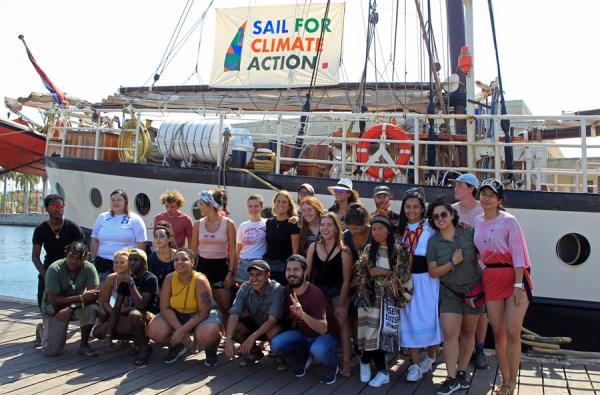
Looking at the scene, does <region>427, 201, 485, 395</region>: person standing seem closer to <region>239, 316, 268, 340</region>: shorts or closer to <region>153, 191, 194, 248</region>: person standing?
<region>239, 316, 268, 340</region>: shorts

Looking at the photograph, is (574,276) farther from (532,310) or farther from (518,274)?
(518,274)

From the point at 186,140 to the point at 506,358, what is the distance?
639cm

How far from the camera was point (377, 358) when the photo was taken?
194 inches

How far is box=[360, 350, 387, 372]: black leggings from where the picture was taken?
4.90 meters

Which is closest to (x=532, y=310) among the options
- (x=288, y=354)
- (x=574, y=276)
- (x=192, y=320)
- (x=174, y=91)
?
(x=574, y=276)

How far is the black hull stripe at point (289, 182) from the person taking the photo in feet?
23.9

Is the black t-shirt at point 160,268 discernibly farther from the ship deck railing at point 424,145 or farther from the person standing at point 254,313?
the ship deck railing at point 424,145

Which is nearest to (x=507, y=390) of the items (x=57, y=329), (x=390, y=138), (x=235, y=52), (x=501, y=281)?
(x=501, y=281)

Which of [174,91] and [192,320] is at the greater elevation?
[174,91]

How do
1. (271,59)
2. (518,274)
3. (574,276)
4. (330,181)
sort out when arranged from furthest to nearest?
(271,59) → (330,181) → (574,276) → (518,274)

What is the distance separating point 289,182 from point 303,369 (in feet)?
12.7

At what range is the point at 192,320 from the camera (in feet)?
17.3

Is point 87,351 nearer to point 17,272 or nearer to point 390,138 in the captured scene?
point 390,138

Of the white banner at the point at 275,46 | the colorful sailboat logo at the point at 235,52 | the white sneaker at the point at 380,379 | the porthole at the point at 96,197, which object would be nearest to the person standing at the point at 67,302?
the white sneaker at the point at 380,379
